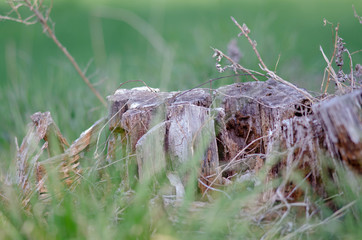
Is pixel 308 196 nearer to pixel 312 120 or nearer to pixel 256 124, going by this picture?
pixel 312 120

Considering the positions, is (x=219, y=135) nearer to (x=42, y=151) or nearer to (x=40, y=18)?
(x=42, y=151)

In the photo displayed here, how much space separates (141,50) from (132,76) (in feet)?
4.73

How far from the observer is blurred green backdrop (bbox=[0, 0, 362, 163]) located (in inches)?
122

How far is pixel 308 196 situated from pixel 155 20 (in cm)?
426

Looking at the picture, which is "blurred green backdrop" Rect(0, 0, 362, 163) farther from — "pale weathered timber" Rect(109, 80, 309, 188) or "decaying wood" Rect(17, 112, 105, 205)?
"pale weathered timber" Rect(109, 80, 309, 188)

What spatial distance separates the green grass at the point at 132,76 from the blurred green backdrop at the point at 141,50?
1 cm

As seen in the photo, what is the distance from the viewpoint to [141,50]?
480 centimetres

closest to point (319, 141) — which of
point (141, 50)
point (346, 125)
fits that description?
point (346, 125)

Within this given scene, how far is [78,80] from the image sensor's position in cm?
356

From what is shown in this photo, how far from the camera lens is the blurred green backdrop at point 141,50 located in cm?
309

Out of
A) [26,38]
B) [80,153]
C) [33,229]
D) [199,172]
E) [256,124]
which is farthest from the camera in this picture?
[26,38]

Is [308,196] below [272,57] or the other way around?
below

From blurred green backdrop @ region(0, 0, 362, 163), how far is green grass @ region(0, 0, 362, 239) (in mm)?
13

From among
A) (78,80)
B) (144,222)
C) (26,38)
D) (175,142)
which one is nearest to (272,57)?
(78,80)
